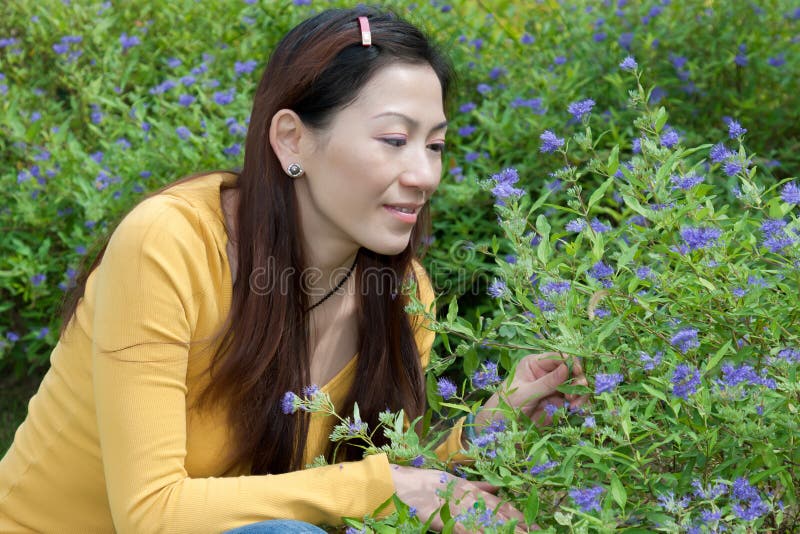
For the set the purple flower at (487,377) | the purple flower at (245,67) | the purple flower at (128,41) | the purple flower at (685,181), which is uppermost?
the purple flower at (685,181)

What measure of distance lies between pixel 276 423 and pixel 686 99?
91.8 inches

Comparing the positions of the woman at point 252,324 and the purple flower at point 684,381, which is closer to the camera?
the purple flower at point 684,381

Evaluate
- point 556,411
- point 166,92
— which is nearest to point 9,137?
point 166,92

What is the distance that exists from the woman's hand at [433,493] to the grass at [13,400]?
2241mm

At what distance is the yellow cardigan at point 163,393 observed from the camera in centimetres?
183

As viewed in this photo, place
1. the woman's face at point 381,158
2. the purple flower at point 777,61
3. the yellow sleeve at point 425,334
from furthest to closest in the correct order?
the purple flower at point 777,61 < the yellow sleeve at point 425,334 < the woman's face at point 381,158

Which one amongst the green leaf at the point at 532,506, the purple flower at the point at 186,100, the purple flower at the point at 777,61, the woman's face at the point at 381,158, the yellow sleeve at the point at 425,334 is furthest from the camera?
the purple flower at the point at 777,61

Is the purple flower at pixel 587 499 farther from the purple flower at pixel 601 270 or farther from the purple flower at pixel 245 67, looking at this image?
the purple flower at pixel 245 67

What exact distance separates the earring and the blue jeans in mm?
644

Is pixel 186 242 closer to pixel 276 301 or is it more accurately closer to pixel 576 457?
pixel 276 301

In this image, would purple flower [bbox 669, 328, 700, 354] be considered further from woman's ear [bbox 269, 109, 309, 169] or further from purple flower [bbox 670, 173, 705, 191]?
woman's ear [bbox 269, 109, 309, 169]

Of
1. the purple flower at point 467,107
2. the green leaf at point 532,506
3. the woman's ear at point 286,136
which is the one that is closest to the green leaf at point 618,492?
the green leaf at point 532,506

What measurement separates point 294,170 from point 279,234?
12 centimetres

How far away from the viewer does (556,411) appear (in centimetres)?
174
